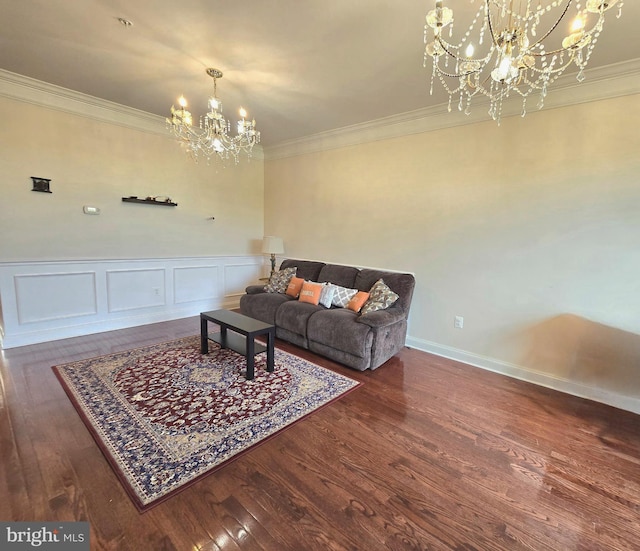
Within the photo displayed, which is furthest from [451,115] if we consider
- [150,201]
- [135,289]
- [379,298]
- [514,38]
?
[135,289]

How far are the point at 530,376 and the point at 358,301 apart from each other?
1.85 meters

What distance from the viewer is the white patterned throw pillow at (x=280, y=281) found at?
434 cm

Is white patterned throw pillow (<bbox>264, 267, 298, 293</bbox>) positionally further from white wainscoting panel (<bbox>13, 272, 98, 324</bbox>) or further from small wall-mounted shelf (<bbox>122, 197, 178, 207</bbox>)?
white wainscoting panel (<bbox>13, 272, 98, 324</bbox>)

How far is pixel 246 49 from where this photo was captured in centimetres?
242

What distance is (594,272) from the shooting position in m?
2.62

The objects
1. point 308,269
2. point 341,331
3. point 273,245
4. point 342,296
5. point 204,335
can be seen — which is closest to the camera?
point 341,331

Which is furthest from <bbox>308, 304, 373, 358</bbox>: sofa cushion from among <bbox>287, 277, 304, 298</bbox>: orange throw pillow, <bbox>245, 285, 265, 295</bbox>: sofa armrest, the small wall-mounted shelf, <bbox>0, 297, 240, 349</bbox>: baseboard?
the small wall-mounted shelf

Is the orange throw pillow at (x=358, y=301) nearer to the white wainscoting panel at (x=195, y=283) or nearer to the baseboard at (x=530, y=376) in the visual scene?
the baseboard at (x=530, y=376)

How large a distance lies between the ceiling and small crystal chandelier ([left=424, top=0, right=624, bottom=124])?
0.16 meters

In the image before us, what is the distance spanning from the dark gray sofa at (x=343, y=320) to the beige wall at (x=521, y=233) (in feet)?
1.04

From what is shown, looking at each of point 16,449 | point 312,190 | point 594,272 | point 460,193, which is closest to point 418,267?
point 460,193

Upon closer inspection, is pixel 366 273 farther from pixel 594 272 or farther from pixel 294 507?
pixel 294 507

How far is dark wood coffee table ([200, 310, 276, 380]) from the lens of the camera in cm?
271

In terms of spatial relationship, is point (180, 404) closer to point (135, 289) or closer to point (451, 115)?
point (135, 289)
